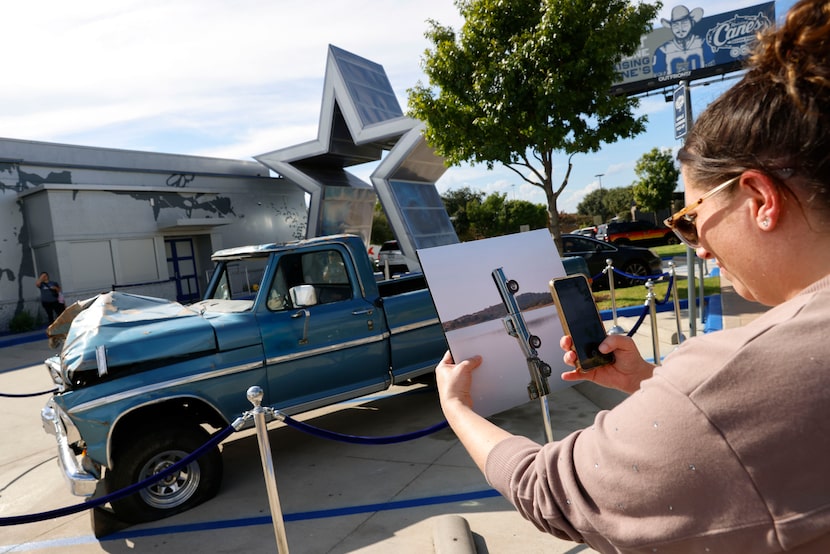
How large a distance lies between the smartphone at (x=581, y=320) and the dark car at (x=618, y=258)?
40.6 ft

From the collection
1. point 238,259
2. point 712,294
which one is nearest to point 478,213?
point 712,294

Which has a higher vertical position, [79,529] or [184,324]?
[184,324]

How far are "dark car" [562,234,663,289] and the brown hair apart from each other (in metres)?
13.6

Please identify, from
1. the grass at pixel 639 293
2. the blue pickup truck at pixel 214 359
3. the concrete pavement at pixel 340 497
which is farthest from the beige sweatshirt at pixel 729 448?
the grass at pixel 639 293

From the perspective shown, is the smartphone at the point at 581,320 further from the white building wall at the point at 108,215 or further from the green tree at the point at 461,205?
the green tree at the point at 461,205

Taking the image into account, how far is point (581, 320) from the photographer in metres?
2.15

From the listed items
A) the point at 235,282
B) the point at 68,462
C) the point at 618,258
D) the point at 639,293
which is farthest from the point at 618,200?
the point at 68,462

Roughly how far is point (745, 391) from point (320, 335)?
502 cm

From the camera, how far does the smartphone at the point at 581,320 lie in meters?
1.98

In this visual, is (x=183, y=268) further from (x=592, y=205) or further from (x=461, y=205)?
(x=592, y=205)

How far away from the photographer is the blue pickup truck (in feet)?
15.1

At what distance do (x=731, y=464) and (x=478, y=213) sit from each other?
4917cm

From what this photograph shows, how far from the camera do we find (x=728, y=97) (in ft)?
3.57

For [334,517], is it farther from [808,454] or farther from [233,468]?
[808,454]
